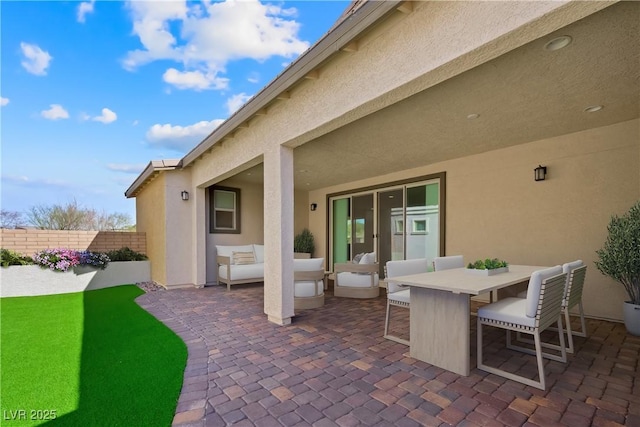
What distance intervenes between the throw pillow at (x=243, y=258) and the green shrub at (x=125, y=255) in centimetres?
276

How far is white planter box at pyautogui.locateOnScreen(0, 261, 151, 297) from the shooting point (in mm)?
6078

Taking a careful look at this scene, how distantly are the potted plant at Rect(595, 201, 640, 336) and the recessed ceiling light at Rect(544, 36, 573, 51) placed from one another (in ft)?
8.78

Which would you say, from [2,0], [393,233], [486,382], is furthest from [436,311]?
[2,0]

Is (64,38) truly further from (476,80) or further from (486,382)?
(486,382)

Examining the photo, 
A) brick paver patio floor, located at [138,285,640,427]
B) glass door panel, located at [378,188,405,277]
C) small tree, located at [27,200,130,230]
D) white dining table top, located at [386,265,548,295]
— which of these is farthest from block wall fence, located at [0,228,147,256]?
white dining table top, located at [386,265,548,295]

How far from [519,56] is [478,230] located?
12.3 feet

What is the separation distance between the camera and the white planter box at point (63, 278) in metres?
6.08

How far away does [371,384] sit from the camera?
244 cm

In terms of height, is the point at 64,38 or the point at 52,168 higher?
the point at 64,38

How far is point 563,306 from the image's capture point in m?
3.09

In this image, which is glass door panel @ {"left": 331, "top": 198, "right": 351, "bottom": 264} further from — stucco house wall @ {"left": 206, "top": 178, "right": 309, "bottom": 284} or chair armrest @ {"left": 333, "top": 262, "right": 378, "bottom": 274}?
chair armrest @ {"left": 333, "top": 262, "right": 378, "bottom": 274}

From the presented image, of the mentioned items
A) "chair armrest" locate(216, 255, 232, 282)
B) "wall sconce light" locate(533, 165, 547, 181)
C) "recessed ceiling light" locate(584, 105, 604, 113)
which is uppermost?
"recessed ceiling light" locate(584, 105, 604, 113)

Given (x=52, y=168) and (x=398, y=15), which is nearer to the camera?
(x=398, y=15)

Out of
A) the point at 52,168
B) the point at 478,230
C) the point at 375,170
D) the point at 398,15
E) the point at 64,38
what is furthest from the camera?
the point at 52,168
